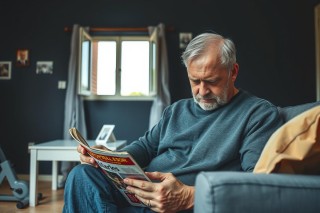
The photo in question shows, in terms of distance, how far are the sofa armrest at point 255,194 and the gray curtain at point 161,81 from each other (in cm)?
332

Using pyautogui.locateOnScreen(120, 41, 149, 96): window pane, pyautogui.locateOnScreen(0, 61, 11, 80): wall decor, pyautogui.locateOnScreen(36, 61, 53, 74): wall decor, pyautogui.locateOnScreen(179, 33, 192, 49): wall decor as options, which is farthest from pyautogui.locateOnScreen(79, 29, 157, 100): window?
pyautogui.locateOnScreen(0, 61, 11, 80): wall decor

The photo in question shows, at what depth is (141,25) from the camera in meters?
4.29

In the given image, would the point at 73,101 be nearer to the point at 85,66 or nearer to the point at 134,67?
the point at 85,66

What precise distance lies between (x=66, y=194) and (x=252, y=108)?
29.4 inches

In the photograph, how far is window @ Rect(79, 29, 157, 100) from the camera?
14.1 feet

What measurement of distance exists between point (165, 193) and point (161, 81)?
3.16m

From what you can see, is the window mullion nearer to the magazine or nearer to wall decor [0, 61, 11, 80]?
wall decor [0, 61, 11, 80]

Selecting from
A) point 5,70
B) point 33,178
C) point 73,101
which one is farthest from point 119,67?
point 33,178

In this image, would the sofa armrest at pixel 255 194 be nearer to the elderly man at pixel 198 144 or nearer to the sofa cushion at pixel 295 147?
the sofa cushion at pixel 295 147

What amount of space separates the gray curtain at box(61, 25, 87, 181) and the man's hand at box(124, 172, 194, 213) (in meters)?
3.17

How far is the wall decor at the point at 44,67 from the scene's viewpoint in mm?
4320

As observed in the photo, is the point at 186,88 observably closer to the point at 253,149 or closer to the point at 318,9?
the point at 318,9

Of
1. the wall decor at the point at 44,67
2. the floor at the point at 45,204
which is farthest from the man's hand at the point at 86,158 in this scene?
the wall decor at the point at 44,67

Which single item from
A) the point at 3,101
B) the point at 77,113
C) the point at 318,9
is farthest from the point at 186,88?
the point at 3,101
